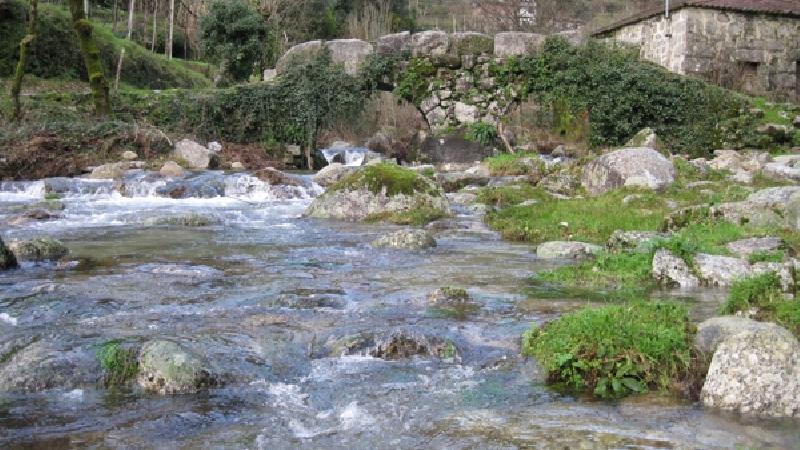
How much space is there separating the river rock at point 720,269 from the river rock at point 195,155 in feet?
47.5

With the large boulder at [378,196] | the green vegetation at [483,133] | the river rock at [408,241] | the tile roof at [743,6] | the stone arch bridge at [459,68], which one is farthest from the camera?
→ the tile roof at [743,6]

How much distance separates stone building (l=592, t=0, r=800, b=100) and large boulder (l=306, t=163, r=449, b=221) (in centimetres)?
1497

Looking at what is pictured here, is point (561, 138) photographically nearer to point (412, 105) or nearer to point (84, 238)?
point (412, 105)

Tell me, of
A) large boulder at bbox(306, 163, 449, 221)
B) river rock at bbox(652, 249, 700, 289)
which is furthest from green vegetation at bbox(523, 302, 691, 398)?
large boulder at bbox(306, 163, 449, 221)

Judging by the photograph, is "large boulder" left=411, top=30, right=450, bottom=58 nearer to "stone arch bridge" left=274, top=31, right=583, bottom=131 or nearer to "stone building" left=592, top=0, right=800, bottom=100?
"stone arch bridge" left=274, top=31, right=583, bottom=131

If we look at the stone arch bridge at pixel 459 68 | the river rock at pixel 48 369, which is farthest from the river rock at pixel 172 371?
the stone arch bridge at pixel 459 68

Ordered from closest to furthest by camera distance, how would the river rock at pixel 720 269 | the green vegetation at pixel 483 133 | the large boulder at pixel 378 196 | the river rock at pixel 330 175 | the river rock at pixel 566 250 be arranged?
the river rock at pixel 720 269 → the river rock at pixel 566 250 → the large boulder at pixel 378 196 → the river rock at pixel 330 175 → the green vegetation at pixel 483 133

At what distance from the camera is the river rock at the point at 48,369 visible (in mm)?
4895

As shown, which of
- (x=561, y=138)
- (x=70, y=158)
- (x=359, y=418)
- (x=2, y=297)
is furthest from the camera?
(x=561, y=138)

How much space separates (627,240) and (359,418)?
5407mm

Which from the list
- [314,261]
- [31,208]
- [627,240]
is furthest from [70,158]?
[627,240]

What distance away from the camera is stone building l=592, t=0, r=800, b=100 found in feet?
86.2

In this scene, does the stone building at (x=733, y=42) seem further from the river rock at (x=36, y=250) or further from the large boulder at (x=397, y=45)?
the river rock at (x=36, y=250)

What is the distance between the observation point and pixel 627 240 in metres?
8.94
